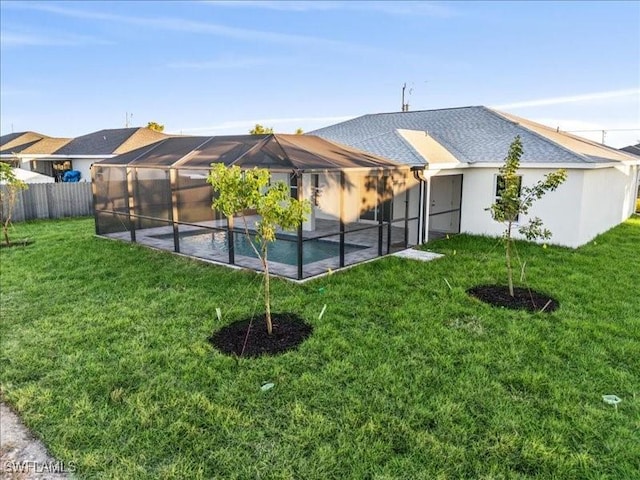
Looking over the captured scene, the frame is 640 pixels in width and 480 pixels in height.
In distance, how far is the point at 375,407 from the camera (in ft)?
14.5

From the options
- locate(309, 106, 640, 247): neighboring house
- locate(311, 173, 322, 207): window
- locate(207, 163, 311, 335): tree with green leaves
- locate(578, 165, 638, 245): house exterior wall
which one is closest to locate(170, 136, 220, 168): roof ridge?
locate(311, 173, 322, 207): window

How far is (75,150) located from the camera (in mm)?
26266

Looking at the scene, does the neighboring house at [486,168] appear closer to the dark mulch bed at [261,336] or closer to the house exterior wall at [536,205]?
the house exterior wall at [536,205]

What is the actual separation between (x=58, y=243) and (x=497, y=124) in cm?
1451

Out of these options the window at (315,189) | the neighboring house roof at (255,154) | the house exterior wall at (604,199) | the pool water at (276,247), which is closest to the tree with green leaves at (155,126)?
the neighboring house roof at (255,154)

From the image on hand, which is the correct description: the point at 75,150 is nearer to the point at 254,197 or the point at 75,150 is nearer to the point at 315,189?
the point at 315,189

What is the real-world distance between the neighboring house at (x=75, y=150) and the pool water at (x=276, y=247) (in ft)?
45.9

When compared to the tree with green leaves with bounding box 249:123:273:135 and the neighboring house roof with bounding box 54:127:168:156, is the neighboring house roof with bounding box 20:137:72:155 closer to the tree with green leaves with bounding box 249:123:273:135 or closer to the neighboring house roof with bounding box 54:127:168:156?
the neighboring house roof with bounding box 54:127:168:156

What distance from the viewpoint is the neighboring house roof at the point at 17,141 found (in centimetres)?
2789

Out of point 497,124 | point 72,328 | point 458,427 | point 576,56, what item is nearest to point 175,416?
point 458,427

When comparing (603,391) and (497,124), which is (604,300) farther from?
(497,124)

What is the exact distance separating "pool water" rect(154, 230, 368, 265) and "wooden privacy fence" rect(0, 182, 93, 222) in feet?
25.1

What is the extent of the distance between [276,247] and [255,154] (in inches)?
118

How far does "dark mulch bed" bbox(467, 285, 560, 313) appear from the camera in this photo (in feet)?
23.7
